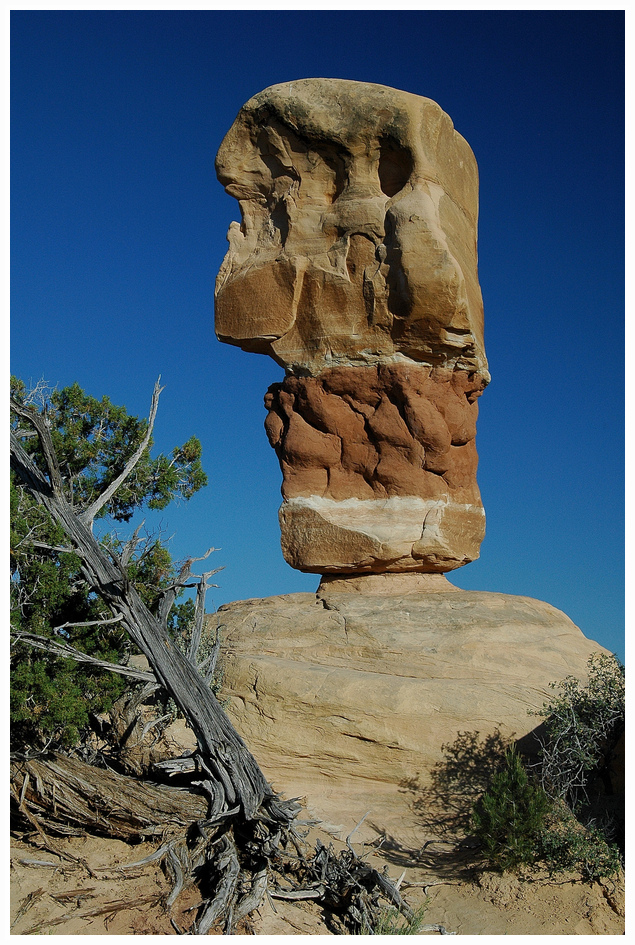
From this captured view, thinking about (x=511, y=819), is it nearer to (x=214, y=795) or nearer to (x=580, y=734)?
(x=580, y=734)

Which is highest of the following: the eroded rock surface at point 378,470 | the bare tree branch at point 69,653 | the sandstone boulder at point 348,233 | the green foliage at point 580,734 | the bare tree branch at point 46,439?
the sandstone boulder at point 348,233

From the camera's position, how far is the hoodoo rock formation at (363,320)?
12.8m

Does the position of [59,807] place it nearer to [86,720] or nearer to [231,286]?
[86,720]

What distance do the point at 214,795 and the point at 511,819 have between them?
293 cm

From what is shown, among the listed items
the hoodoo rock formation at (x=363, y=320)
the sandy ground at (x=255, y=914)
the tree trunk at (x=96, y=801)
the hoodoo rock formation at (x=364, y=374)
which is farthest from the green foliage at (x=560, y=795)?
the hoodoo rock formation at (x=363, y=320)

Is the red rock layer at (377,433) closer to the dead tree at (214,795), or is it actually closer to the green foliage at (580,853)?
the dead tree at (214,795)

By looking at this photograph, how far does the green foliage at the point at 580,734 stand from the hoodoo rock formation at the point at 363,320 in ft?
12.0

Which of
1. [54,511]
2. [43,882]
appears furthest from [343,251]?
[43,882]

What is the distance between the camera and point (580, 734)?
9125mm

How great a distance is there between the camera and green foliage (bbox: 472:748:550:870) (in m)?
8.16

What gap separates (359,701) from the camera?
1038cm

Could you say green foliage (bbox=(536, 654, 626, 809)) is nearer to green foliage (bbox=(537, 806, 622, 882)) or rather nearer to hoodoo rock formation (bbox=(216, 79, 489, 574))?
green foliage (bbox=(537, 806, 622, 882))

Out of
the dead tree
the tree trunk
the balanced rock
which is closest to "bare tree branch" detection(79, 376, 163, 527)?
the dead tree

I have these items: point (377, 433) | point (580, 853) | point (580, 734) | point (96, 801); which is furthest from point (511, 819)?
point (377, 433)
